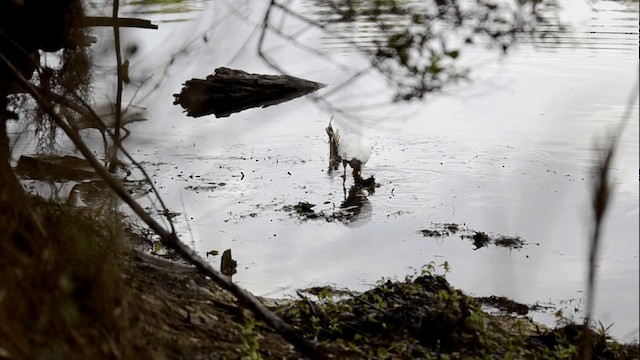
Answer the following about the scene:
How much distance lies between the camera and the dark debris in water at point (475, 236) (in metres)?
7.15

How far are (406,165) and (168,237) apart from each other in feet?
19.4

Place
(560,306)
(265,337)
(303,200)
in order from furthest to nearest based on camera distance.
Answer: (303,200) → (560,306) → (265,337)

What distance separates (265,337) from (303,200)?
4.30m

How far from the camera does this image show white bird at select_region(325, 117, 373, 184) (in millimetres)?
8938

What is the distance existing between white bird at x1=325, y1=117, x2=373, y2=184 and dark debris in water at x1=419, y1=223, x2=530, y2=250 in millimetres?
1530

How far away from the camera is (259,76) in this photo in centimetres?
1060

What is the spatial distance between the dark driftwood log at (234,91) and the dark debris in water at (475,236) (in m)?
3.31

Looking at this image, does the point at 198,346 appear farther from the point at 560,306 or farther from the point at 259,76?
the point at 259,76

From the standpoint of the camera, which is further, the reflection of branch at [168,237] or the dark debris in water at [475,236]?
the dark debris in water at [475,236]

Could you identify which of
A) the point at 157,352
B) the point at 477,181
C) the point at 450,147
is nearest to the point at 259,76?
the point at 450,147

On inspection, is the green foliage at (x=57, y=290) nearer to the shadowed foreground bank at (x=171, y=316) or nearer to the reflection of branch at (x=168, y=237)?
the shadowed foreground bank at (x=171, y=316)

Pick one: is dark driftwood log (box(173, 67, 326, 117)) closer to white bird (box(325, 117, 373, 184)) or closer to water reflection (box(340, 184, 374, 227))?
white bird (box(325, 117, 373, 184))

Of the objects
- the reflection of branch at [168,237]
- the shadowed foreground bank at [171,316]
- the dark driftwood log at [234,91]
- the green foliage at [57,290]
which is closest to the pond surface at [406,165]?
the dark driftwood log at [234,91]

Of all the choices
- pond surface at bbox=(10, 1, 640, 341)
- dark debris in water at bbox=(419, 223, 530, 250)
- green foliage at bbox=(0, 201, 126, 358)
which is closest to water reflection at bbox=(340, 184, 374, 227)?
pond surface at bbox=(10, 1, 640, 341)
